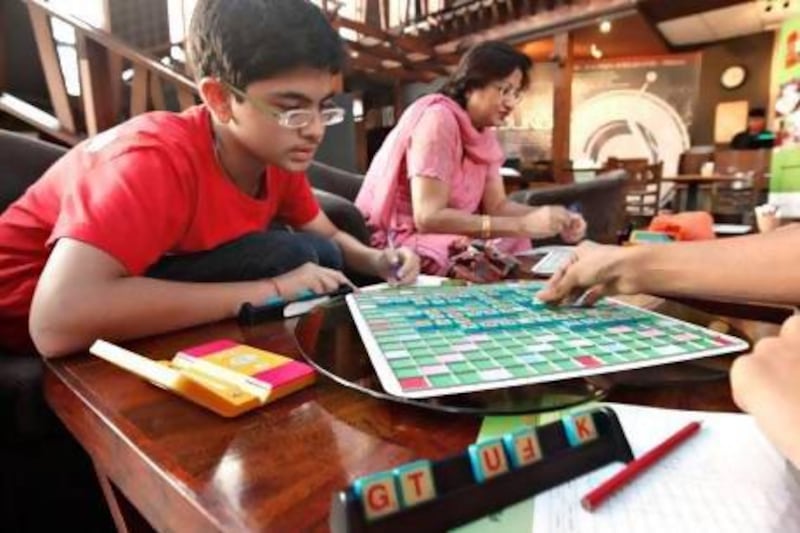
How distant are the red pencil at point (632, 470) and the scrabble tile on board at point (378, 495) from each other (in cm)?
13

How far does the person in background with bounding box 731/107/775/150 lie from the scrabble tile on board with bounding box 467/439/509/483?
323 inches

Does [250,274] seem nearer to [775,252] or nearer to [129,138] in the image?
[129,138]

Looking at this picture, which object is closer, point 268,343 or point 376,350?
point 376,350

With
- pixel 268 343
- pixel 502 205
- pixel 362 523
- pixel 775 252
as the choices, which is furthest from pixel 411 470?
pixel 502 205

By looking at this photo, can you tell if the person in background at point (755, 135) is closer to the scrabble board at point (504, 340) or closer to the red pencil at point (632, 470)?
the scrabble board at point (504, 340)

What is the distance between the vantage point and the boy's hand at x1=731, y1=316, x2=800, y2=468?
0.30m

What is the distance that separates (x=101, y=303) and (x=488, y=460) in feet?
1.79

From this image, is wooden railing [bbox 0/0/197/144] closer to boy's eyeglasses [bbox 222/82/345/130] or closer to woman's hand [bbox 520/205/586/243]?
woman's hand [bbox 520/205/586/243]

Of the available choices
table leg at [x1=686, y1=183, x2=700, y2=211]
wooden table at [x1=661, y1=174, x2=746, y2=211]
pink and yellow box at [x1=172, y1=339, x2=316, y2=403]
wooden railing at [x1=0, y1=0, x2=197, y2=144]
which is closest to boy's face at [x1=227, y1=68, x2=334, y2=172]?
pink and yellow box at [x1=172, y1=339, x2=316, y2=403]

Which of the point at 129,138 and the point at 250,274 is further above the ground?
the point at 129,138

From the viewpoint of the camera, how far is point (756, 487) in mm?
346

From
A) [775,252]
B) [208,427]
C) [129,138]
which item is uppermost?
[129,138]

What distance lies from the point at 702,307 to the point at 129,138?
915 mm

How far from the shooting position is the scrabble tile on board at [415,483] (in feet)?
0.91
